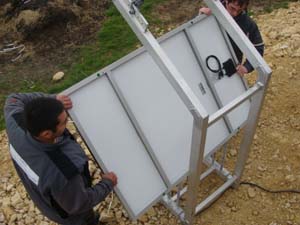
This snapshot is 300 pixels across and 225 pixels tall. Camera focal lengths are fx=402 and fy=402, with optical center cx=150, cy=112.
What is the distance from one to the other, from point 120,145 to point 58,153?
0.66m

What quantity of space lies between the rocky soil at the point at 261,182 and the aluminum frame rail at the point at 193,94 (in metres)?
0.39

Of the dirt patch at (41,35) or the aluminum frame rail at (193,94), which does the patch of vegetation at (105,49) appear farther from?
the aluminum frame rail at (193,94)

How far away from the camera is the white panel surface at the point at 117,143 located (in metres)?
3.19

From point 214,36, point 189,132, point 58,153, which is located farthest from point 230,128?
point 58,153

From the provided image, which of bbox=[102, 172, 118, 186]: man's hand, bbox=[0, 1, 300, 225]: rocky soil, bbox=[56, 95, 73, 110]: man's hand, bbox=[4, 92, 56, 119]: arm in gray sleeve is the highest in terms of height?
bbox=[4, 92, 56, 119]: arm in gray sleeve

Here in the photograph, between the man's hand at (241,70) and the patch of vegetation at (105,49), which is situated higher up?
the patch of vegetation at (105,49)

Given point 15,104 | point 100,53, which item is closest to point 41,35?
point 100,53

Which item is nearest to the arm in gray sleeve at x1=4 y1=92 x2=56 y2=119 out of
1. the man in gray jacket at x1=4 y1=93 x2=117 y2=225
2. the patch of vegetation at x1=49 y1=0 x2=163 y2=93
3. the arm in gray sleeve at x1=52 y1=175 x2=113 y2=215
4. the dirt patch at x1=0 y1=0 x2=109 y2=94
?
the man in gray jacket at x1=4 y1=93 x2=117 y2=225

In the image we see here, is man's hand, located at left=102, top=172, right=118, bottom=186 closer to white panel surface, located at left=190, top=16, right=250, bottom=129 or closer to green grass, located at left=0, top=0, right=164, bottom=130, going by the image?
white panel surface, located at left=190, top=16, right=250, bottom=129

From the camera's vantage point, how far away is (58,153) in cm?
284

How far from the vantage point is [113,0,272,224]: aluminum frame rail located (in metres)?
2.84

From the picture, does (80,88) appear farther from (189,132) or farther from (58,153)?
(189,132)

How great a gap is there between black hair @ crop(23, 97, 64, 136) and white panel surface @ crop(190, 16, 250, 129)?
5.46 ft

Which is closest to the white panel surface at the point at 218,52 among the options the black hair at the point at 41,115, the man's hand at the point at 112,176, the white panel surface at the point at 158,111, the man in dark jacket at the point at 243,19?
the man in dark jacket at the point at 243,19
